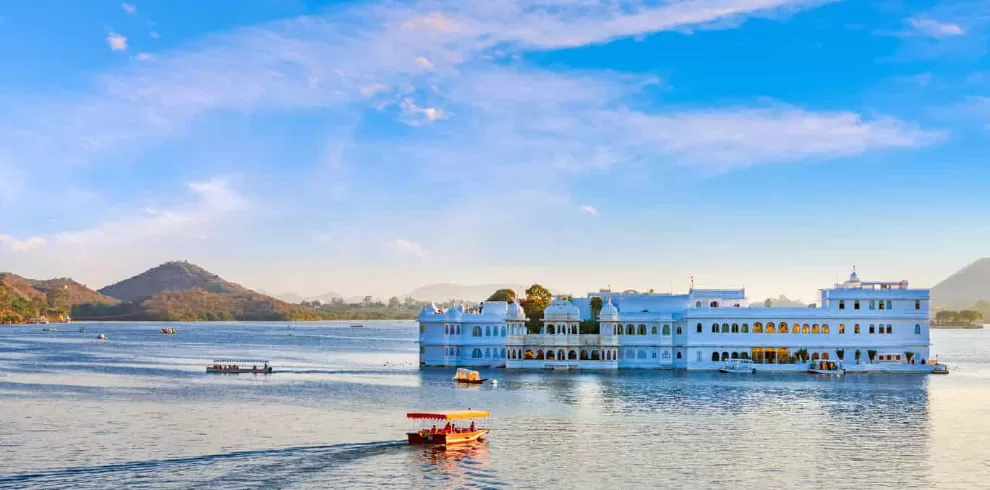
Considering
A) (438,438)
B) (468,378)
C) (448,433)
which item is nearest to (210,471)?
(438,438)

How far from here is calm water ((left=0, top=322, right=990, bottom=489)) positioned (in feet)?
152

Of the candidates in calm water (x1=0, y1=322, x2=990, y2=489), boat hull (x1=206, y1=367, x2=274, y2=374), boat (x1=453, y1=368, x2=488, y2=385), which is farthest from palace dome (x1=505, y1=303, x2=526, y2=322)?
boat hull (x1=206, y1=367, x2=274, y2=374)

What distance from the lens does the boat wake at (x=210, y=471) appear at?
43562mm

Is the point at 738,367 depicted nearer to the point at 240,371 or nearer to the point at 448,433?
the point at 240,371

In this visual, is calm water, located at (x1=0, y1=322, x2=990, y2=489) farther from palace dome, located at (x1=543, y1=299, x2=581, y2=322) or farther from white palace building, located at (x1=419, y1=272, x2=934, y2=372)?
palace dome, located at (x1=543, y1=299, x2=581, y2=322)

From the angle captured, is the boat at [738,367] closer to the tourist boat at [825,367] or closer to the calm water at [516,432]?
the calm water at [516,432]

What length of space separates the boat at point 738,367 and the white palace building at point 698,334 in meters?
1.28

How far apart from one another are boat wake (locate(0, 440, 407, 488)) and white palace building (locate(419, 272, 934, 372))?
195ft

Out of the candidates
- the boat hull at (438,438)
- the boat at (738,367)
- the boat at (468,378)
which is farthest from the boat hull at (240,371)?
the boat hull at (438,438)

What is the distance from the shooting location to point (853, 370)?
10519 cm

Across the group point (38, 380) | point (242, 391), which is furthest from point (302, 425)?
point (38, 380)

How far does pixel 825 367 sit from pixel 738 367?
29.8ft

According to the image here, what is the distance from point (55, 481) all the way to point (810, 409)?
50496 mm

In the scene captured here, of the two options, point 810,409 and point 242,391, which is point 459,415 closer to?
point 810,409
